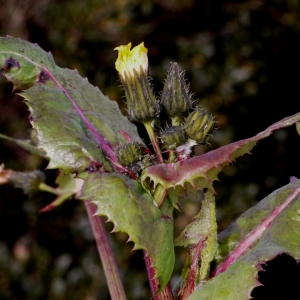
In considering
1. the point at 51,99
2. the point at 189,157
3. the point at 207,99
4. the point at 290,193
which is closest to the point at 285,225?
the point at 290,193

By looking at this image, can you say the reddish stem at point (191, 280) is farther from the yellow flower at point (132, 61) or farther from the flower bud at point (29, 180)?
the flower bud at point (29, 180)

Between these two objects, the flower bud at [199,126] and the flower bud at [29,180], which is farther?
the flower bud at [29,180]

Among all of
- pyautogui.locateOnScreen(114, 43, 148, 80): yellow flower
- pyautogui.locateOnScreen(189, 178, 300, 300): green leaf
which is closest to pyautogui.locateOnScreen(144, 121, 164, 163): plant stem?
pyautogui.locateOnScreen(114, 43, 148, 80): yellow flower

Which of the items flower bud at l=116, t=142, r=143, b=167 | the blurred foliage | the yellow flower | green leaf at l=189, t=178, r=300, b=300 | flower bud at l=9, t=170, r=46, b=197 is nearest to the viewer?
green leaf at l=189, t=178, r=300, b=300

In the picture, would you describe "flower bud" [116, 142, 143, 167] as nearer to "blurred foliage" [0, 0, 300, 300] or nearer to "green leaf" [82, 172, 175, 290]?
"green leaf" [82, 172, 175, 290]

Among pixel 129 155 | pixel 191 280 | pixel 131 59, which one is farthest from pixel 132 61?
pixel 191 280

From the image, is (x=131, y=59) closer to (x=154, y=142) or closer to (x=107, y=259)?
(x=154, y=142)

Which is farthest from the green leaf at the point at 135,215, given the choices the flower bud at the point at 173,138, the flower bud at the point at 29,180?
the flower bud at the point at 29,180
